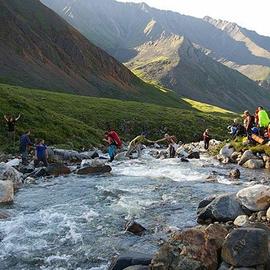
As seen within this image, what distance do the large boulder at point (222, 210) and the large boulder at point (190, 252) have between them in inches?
175

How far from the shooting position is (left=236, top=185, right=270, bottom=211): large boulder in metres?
18.1

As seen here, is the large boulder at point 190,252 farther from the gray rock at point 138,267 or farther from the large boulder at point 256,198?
the large boulder at point 256,198

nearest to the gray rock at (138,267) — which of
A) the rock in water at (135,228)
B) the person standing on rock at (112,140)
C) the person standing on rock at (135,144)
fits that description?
the rock in water at (135,228)

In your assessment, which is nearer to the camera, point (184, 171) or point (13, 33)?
point (184, 171)

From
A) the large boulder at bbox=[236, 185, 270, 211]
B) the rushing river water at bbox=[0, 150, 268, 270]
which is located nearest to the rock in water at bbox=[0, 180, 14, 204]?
the rushing river water at bbox=[0, 150, 268, 270]

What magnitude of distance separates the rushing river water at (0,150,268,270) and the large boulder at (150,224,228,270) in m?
2.34

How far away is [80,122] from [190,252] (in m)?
41.2

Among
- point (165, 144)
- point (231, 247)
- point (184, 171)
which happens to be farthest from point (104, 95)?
point (231, 247)

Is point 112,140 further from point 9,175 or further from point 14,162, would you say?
point 9,175

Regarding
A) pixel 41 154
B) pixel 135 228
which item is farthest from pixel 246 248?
pixel 41 154

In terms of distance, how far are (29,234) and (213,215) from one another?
284 inches

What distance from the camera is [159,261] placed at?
12633mm

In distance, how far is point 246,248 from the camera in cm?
1265

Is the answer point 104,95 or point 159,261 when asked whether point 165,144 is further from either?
point 104,95
